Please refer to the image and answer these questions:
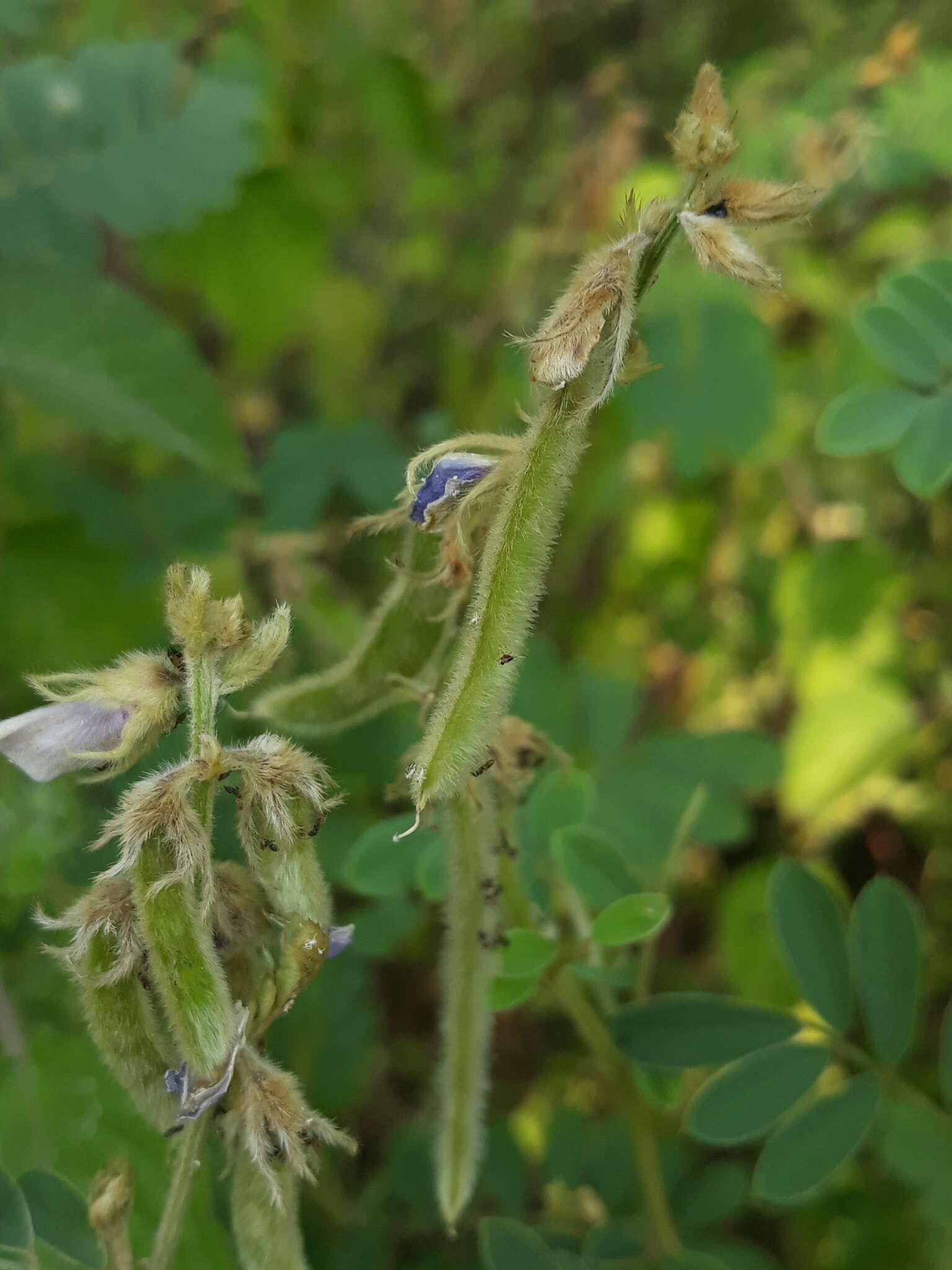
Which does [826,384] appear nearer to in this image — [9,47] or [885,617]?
[885,617]

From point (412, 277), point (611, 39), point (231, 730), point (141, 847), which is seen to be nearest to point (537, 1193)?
point (231, 730)

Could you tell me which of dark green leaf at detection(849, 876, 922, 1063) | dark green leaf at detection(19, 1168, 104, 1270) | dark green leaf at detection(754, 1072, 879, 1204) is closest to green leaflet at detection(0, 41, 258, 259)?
dark green leaf at detection(19, 1168, 104, 1270)

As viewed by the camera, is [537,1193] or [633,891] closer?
[633,891]

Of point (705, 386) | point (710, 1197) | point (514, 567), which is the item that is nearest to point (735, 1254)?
point (710, 1197)

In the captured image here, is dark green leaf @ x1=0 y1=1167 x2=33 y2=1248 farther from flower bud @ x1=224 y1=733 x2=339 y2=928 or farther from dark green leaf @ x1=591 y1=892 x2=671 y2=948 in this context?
dark green leaf @ x1=591 y1=892 x2=671 y2=948

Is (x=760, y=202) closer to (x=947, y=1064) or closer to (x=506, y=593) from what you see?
(x=506, y=593)

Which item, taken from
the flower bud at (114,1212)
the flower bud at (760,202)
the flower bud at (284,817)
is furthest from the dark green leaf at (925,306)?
the flower bud at (114,1212)

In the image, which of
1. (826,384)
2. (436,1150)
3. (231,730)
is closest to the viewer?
(436,1150)
